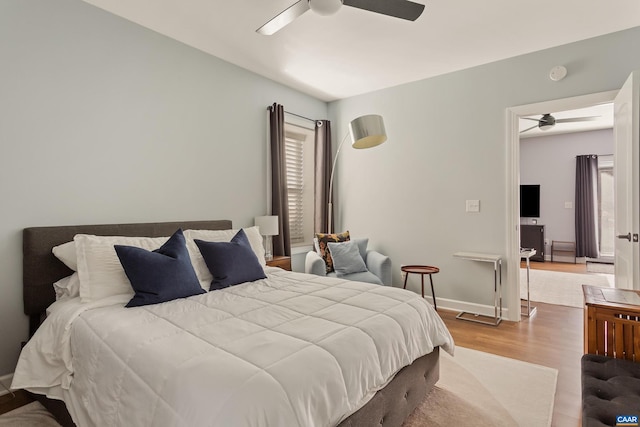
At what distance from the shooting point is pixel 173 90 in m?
3.15

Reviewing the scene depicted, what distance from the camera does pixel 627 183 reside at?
8.89 ft

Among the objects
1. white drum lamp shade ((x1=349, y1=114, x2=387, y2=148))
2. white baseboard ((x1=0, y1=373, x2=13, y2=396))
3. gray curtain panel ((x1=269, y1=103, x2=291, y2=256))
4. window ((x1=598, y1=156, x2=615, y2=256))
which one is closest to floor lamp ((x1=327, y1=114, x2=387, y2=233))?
white drum lamp shade ((x1=349, y1=114, x2=387, y2=148))

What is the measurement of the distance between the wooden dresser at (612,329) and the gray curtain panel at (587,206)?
643cm

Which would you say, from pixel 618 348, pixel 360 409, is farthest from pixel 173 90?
pixel 618 348

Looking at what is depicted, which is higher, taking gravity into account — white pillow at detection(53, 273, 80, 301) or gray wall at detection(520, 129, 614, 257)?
gray wall at detection(520, 129, 614, 257)

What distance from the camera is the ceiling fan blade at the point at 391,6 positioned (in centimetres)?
208

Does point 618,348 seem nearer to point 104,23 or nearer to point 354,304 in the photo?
point 354,304

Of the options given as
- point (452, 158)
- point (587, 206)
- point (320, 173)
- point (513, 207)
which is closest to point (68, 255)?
point (320, 173)

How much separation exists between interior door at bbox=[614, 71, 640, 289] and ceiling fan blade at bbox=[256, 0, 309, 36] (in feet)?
8.14

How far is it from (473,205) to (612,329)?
223cm

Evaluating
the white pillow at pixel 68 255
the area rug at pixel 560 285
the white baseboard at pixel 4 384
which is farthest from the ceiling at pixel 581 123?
the white baseboard at pixel 4 384

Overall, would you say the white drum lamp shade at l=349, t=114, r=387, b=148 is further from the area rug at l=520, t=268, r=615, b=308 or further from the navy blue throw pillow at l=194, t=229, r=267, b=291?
the area rug at l=520, t=268, r=615, b=308

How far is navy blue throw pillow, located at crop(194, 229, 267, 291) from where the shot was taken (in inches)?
99.4

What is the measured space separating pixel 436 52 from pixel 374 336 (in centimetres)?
299
